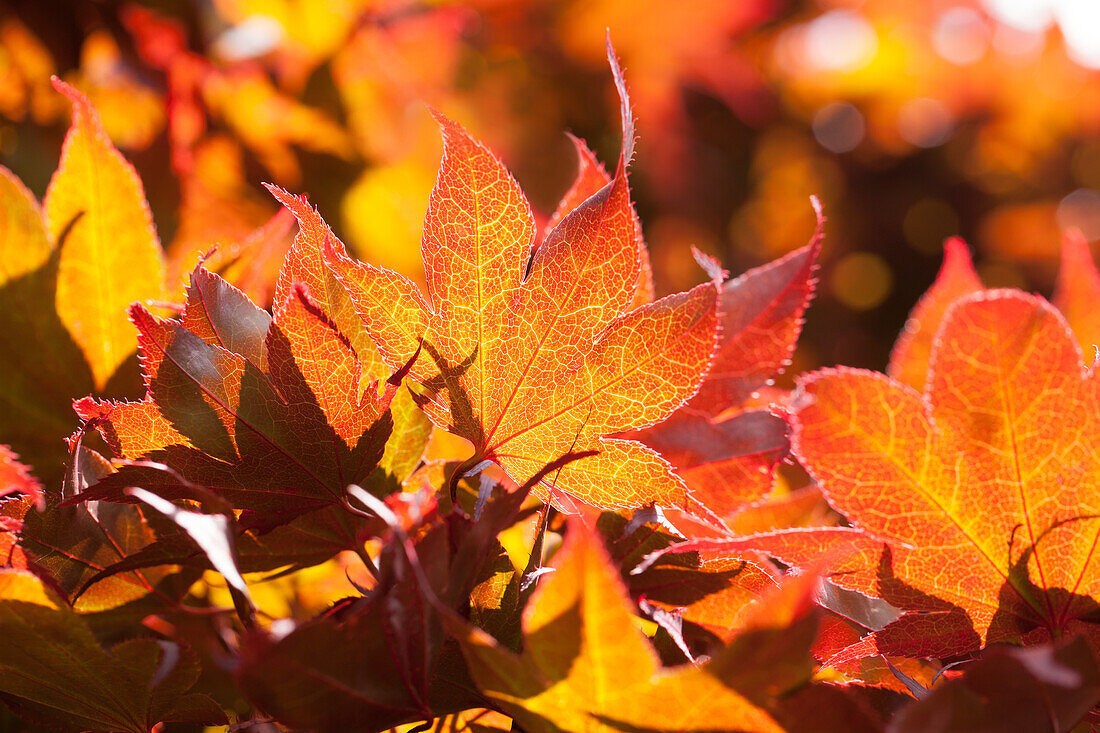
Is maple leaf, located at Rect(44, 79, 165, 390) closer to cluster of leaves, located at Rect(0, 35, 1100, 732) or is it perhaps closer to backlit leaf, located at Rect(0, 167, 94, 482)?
backlit leaf, located at Rect(0, 167, 94, 482)

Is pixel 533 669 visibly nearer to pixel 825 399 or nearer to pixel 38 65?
pixel 825 399

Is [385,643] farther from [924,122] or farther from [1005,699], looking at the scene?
[924,122]

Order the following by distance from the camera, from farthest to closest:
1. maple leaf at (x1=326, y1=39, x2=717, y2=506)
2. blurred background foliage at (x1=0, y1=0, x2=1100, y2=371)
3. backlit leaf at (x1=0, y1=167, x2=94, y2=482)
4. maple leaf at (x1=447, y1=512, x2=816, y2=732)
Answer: blurred background foliage at (x1=0, y1=0, x2=1100, y2=371) < backlit leaf at (x1=0, y1=167, x2=94, y2=482) < maple leaf at (x1=326, y1=39, x2=717, y2=506) < maple leaf at (x1=447, y1=512, x2=816, y2=732)

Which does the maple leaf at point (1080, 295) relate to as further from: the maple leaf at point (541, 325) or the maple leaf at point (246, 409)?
the maple leaf at point (246, 409)

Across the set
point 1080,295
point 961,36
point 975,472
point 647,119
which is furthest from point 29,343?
point 961,36

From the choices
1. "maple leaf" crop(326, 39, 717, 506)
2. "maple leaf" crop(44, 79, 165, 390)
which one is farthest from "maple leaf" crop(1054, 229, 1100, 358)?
"maple leaf" crop(44, 79, 165, 390)
